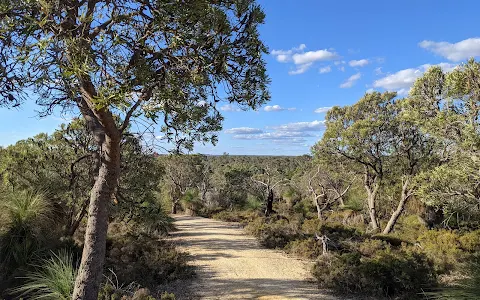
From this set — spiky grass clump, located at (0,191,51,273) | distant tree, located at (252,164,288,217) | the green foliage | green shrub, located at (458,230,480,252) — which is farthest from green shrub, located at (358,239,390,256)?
the green foliage

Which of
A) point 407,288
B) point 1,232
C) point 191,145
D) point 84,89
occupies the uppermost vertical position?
point 84,89

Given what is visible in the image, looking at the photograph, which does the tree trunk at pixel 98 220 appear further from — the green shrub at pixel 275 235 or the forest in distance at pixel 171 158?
the green shrub at pixel 275 235

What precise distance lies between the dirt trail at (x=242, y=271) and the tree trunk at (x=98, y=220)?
3514 millimetres

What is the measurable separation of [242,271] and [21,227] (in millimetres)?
5383

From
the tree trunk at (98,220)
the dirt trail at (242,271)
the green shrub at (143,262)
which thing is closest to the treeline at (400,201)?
the dirt trail at (242,271)

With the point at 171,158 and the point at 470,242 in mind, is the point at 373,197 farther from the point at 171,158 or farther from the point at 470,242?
the point at 171,158

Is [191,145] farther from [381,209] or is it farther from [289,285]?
[381,209]

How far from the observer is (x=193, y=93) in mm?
4680

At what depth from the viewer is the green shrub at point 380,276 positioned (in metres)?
7.62

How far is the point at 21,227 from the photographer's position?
7.33 metres

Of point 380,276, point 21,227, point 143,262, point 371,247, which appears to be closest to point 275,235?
point 371,247

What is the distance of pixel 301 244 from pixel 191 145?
7509mm

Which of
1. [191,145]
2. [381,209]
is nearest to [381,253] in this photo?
[191,145]

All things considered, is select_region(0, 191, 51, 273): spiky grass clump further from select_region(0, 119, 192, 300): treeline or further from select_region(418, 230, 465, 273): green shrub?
select_region(418, 230, 465, 273): green shrub
